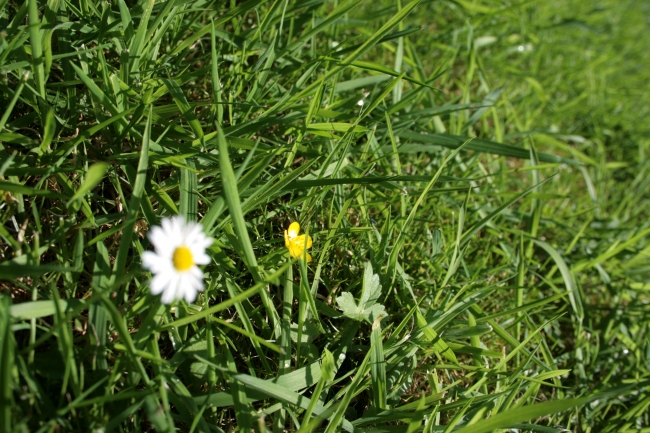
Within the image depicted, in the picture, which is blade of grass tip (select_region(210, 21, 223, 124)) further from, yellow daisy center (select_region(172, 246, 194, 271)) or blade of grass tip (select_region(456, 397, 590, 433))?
blade of grass tip (select_region(456, 397, 590, 433))

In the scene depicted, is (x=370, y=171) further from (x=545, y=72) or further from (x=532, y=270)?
(x=545, y=72)

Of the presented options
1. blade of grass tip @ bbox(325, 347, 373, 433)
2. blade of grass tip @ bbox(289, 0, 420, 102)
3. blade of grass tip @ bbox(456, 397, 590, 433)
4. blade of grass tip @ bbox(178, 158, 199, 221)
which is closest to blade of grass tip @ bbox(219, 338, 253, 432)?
blade of grass tip @ bbox(325, 347, 373, 433)

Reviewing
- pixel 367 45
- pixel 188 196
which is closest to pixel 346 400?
pixel 188 196

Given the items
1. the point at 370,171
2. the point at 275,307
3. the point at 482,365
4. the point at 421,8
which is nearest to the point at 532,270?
the point at 482,365

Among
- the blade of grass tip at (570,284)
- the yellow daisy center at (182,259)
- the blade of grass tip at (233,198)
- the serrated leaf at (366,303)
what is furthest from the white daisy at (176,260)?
the blade of grass tip at (570,284)

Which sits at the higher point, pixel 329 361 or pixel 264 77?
pixel 264 77

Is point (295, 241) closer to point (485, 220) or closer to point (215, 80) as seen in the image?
point (215, 80)

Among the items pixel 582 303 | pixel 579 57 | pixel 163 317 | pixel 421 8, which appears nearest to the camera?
pixel 163 317
